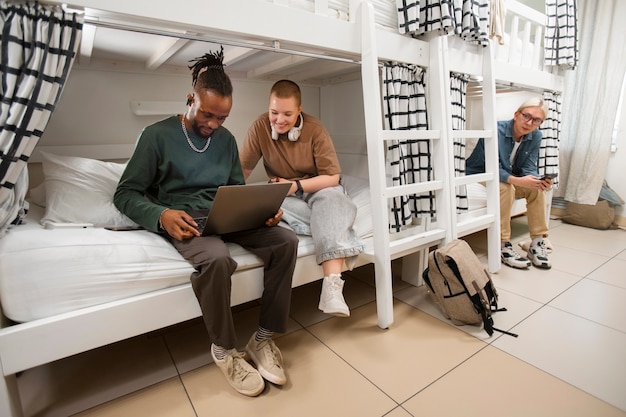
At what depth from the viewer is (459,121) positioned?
1.89 metres

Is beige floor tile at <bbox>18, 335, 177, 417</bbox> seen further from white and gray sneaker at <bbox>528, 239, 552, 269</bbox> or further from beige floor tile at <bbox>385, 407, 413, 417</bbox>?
white and gray sneaker at <bbox>528, 239, 552, 269</bbox>

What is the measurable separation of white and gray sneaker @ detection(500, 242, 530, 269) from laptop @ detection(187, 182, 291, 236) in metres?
1.73

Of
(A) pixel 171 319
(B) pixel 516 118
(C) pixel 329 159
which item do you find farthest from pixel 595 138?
(A) pixel 171 319

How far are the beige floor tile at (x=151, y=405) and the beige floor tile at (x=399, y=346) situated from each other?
595 millimetres

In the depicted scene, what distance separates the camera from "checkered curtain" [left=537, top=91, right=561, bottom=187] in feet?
8.69

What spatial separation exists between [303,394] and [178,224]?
734mm

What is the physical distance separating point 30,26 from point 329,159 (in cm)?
118

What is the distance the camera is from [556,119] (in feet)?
9.02

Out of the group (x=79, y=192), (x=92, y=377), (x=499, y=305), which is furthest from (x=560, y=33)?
(x=92, y=377)

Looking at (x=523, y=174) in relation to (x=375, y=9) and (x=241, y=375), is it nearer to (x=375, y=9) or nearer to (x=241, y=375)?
(x=375, y=9)

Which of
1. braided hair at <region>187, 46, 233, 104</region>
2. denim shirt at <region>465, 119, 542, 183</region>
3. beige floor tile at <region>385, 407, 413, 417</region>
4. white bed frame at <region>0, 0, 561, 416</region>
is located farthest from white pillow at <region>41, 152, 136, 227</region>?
denim shirt at <region>465, 119, 542, 183</region>

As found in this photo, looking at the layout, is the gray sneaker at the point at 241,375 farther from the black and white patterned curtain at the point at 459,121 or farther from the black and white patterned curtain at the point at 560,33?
the black and white patterned curtain at the point at 560,33

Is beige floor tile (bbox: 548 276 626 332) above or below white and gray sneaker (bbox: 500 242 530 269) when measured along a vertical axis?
below

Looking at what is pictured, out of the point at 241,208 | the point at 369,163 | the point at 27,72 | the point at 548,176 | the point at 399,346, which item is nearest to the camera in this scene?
the point at 27,72
